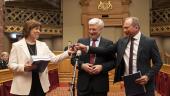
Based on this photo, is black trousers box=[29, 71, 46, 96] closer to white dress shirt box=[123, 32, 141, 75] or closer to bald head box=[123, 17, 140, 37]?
white dress shirt box=[123, 32, 141, 75]

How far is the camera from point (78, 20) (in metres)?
14.1

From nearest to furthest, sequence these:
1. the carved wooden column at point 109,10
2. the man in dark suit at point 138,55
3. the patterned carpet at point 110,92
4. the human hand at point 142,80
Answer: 1. the human hand at point 142,80
2. the man in dark suit at point 138,55
3. the patterned carpet at point 110,92
4. the carved wooden column at point 109,10

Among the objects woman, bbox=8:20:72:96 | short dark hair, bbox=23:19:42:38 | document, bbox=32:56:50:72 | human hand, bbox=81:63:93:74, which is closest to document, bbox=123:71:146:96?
human hand, bbox=81:63:93:74

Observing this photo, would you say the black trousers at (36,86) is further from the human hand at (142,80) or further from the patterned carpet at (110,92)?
the patterned carpet at (110,92)

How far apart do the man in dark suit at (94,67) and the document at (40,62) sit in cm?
31

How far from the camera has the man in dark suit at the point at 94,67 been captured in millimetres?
3832

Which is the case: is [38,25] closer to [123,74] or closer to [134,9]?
[123,74]

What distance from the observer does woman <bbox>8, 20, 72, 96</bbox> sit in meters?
3.77

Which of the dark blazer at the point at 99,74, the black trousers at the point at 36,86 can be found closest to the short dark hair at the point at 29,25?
the black trousers at the point at 36,86

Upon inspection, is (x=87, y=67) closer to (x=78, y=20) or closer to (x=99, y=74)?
(x=99, y=74)

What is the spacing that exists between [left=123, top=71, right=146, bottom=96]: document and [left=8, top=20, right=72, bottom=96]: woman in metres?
0.69

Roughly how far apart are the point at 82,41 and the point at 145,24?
10.1m

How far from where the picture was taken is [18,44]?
12.5 ft

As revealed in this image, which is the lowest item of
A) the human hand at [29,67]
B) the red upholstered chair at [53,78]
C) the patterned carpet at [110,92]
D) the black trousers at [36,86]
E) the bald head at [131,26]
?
the patterned carpet at [110,92]
